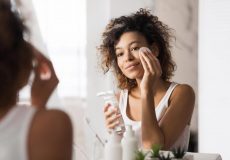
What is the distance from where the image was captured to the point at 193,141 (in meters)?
1.73

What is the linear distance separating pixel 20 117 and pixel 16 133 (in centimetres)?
2

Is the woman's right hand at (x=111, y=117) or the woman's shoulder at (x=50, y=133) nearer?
the woman's shoulder at (x=50, y=133)

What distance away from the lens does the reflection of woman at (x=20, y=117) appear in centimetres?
48

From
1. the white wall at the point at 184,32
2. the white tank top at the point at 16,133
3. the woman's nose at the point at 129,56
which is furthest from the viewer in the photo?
the white wall at the point at 184,32

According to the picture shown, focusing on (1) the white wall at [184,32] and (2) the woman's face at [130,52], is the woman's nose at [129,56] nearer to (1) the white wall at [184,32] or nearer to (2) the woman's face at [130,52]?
(2) the woman's face at [130,52]

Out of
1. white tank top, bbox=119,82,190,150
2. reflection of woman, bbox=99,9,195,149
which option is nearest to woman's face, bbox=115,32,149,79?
reflection of woman, bbox=99,9,195,149

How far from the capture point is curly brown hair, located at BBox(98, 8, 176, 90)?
3.78 feet

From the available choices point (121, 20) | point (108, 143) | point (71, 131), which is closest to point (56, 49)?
point (121, 20)

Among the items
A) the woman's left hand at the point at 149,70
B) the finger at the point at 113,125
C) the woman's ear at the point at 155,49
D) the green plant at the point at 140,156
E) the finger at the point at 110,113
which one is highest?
the woman's ear at the point at 155,49

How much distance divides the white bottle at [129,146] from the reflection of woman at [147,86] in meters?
0.10

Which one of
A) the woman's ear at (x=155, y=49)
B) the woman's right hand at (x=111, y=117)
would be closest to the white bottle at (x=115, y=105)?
the woman's right hand at (x=111, y=117)
